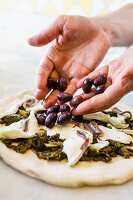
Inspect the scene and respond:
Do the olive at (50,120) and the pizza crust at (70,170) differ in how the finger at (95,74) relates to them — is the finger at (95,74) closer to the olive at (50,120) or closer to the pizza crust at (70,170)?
the olive at (50,120)

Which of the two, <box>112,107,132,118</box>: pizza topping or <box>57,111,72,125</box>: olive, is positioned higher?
<box>57,111,72,125</box>: olive

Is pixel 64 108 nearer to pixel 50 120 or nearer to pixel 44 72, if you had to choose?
pixel 50 120

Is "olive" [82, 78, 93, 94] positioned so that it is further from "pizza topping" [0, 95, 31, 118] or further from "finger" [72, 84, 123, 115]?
"pizza topping" [0, 95, 31, 118]

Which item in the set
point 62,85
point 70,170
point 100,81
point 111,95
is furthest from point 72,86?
point 70,170

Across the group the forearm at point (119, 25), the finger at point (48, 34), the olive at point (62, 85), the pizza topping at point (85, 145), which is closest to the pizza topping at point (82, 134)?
the pizza topping at point (85, 145)

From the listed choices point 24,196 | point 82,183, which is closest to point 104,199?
point 82,183

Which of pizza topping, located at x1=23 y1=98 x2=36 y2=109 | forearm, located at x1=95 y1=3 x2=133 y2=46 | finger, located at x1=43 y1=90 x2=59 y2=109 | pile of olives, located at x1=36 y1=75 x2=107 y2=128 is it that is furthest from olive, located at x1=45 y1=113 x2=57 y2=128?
forearm, located at x1=95 y1=3 x2=133 y2=46
